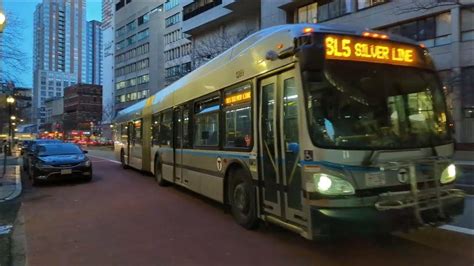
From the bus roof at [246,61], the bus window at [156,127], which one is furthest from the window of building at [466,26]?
the bus roof at [246,61]

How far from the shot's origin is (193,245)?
7125mm

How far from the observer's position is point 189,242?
24.0ft

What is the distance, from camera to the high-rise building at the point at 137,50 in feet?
346

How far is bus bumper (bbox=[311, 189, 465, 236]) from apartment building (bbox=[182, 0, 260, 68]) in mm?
36694

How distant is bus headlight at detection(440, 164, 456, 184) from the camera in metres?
6.18

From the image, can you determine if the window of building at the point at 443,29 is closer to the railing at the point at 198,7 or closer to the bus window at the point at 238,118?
the bus window at the point at 238,118

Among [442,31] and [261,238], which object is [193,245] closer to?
[261,238]

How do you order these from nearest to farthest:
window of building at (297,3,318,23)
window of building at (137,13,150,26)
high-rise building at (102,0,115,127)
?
1. window of building at (297,3,318,23)
2. window of building at (137,13,150,26)
3. high-rise building at (102,0,115,127)

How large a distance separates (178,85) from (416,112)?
8.10 meters

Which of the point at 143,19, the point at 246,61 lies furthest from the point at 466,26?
the point at 143,19

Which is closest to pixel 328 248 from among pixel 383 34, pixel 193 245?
pixel 193 245

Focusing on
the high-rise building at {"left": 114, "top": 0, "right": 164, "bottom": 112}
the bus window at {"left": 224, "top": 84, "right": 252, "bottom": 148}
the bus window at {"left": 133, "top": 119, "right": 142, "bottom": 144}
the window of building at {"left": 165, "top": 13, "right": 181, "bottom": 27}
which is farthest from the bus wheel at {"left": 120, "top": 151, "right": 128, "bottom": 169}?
the high-rise building at {"left": 114, "top": 0, "right": 164, "bottom": 112}

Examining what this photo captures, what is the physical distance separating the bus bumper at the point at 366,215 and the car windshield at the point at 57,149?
1318 centimetres

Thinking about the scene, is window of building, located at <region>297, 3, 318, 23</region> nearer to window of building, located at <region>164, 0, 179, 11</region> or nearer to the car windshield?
the car windshield
